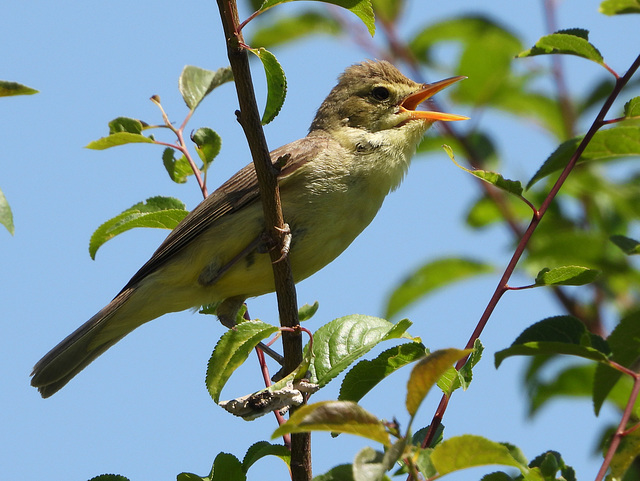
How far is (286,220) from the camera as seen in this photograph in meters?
4.01

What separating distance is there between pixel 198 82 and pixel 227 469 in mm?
1905

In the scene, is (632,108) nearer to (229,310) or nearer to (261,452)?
(261,452)

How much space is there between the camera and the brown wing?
13.8ft

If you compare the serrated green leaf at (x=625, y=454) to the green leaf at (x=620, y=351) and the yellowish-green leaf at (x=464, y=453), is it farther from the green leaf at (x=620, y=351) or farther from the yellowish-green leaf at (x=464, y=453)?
the yellowish-green leaf at (x=464, y=453)

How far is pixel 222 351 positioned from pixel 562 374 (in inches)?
73.9

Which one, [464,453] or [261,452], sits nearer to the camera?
[464,453]

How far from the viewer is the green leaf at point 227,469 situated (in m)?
2.63

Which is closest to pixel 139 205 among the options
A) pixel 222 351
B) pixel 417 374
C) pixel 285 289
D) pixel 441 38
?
pixel 285 289

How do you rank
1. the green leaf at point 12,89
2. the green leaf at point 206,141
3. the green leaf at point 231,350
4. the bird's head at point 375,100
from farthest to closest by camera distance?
the bird's head at point 375,100, the green leaf at point 206,141, the green leaf at point 231,350, the green leaf at point 12,89

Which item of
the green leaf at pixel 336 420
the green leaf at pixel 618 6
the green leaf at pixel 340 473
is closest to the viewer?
the green leaf at pixel 336 420

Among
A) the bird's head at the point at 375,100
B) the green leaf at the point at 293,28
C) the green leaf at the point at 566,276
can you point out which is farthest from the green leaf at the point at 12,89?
the bird's head at the point at 375,100

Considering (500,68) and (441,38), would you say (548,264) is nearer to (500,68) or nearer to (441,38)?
(500,68)

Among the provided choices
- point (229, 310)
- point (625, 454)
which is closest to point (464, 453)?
point (625, 454)

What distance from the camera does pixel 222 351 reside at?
2.66 metres
